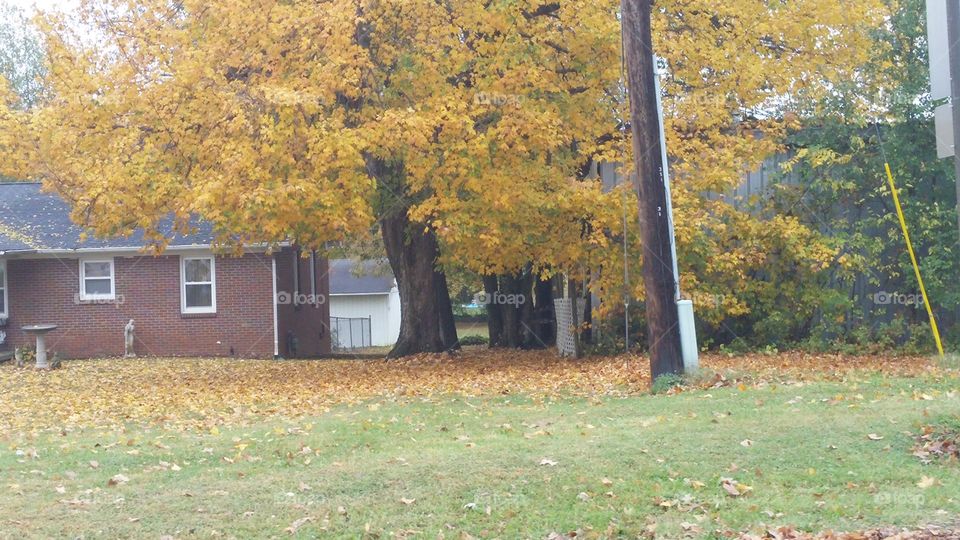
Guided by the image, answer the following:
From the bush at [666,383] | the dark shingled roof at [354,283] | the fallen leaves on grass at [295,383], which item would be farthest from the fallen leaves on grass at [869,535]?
the dark shingled roof at [354,283]

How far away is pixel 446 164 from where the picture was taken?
60.4ft

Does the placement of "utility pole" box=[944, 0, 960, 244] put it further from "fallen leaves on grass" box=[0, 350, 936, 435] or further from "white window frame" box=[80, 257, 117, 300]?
"white window frame" box=[80, 257, 117, 300]

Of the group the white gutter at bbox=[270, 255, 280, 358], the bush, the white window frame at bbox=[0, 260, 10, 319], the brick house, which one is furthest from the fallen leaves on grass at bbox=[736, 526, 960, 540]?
the white window frame at bbox=[0, 260, 10, 319]

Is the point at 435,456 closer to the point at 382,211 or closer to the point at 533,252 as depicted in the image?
the point at 533,252

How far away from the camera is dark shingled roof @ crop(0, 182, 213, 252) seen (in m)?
27.7

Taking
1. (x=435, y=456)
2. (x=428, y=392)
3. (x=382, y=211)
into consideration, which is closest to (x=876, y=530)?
(x=435, y=456)

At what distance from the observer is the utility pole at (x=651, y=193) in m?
14.1

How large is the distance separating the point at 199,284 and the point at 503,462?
20.9m

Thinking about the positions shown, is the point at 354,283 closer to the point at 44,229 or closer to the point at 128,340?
the point at 44,229

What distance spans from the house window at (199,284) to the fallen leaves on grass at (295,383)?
4299 mm

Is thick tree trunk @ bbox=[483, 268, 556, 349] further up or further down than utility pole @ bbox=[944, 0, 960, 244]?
further down

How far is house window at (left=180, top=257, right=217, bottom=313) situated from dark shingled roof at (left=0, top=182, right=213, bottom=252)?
831 mm

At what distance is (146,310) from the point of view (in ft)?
93.4

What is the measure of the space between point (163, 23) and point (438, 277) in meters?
9.56
